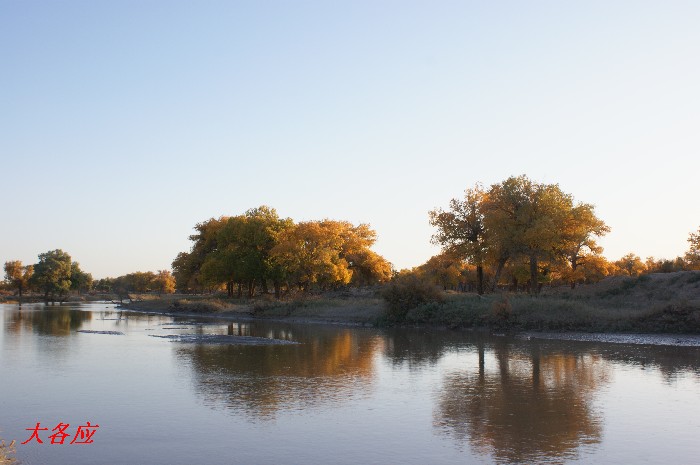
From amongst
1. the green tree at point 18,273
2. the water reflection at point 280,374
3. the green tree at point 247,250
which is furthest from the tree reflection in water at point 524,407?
the green tree at point 18,273

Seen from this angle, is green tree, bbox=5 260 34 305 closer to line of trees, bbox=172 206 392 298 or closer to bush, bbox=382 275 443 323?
line of trees, bbox=172 206 392 298

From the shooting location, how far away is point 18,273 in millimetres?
141375

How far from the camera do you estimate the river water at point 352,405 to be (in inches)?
510

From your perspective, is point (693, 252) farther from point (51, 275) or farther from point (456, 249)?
point (51, 275)

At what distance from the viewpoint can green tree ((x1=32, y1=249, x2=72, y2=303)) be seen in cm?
12325

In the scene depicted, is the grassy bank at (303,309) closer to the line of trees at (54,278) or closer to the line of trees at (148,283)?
the line of trees at (54,278)

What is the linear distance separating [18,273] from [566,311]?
132042 mm

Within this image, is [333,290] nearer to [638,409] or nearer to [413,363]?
[413,363]

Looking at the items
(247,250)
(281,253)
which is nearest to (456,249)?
(281,253)

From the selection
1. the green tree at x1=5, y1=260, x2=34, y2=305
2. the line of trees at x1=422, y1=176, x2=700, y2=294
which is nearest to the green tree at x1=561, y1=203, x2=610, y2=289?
the line of trees at x1=422, y1=176, x2=700, y2=294

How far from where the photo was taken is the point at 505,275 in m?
86.1

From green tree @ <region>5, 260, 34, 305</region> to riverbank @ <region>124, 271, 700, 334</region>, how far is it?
103m

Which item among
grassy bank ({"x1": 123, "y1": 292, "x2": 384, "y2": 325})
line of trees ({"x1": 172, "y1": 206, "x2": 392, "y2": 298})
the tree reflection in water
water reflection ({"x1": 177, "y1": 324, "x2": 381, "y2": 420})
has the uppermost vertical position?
line of trees ({"x1": 172, "y1": 206, "x2": 392, "y2": 298})

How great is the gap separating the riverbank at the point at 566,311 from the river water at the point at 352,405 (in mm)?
6201
